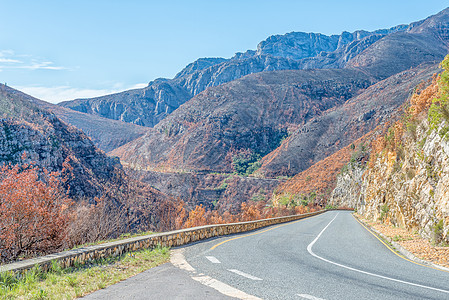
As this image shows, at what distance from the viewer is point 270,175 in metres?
110

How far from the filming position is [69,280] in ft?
19.8

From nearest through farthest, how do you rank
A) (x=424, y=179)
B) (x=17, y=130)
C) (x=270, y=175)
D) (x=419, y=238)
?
(x=419, y=238)
(x=424, y=179)
(x=17, y=130)
(x=270, y=175)

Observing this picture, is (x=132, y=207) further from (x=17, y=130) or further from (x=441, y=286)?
(x=441, y=286)

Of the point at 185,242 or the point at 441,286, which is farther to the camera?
the point at 185,242

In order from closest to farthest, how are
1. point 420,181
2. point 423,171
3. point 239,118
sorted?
1. point 423,171
2. point 420,181
3. point 239,118

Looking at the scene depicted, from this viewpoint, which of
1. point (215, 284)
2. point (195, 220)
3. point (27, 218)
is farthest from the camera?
point (195, 220)

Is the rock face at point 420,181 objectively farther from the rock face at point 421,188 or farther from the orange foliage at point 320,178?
the orange foliage at point 320,178

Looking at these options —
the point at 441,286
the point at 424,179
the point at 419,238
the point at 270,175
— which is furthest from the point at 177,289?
the point at 270,175

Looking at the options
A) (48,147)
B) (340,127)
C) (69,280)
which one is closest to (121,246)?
(69,280)

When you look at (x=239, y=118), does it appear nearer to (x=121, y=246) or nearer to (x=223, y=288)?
(x=121, y=246)

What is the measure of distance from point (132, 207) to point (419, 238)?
47760mm

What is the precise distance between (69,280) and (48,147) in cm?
5969

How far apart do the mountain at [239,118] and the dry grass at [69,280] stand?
117844 millimetres

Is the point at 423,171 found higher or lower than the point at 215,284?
higher
